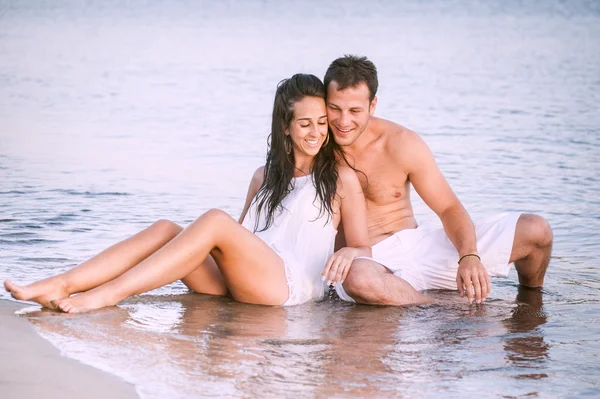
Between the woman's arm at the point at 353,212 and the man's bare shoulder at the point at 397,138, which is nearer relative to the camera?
the woman's arm at the point at 353,212

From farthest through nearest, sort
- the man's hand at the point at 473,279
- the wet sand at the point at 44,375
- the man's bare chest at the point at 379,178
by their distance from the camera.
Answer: the man's bare chest at the point at 379,178, the man's hand at the point at 473,279, the wet sand at the point at 44,375

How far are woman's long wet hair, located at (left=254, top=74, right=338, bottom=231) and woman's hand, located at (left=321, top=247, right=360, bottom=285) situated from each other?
358mm

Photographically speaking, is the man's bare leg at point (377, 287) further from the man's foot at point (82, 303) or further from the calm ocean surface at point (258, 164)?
the man's foot at point (82, 303)

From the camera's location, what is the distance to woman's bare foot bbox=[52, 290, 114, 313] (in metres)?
5.03

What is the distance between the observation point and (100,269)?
5.23 metres

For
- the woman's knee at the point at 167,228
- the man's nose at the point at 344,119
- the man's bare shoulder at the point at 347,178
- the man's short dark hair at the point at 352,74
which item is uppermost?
the man's short dark hair at the point at 352,74

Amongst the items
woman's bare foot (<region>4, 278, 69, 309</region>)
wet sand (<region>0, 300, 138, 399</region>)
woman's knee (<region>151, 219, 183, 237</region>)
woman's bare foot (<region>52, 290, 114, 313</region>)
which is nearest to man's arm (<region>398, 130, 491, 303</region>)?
woman's knee (<region>151, 219, 183, 237</region>)

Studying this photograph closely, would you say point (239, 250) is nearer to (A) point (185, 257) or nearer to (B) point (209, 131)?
(A) point (185, 257)

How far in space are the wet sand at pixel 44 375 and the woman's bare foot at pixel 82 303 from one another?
15.2 inches

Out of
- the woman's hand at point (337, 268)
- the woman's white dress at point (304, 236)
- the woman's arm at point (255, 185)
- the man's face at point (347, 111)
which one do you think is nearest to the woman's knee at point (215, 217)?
the woman's white dress at point (304, 236)

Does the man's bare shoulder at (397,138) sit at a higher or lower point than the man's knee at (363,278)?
higher

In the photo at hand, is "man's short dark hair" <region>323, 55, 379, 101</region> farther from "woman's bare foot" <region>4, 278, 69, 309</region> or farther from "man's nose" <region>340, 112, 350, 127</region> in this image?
"woman's bare foot" <region>4, 278, 69, 309</region>

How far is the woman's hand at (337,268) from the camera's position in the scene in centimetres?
538

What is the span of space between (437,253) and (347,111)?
40.1 inches
